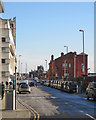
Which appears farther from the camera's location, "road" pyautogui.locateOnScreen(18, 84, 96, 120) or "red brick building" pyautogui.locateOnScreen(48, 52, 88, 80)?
"red brick building" pyautogui.locateOnScreen(48, 52, 88, 80)

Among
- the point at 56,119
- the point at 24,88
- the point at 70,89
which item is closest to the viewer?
the point at 56,119

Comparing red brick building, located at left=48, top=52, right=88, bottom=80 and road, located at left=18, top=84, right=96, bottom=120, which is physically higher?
red brick building, located at left=48, top=52, right=88, bottom=80

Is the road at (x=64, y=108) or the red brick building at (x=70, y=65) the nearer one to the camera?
the road at (x=64, y=108)

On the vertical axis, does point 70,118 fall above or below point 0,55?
below

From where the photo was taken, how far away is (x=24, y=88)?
4216 cm

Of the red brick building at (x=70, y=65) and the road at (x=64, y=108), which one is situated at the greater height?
the red brick building at (x=70, y=65)

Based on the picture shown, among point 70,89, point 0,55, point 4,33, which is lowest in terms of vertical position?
point 70,89

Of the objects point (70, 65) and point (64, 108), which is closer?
point (64, 108)

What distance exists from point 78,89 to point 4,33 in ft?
158

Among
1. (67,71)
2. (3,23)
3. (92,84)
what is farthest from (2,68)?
(92,84)

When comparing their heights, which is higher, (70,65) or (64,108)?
(70,65)

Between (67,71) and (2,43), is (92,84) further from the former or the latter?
(67,71)

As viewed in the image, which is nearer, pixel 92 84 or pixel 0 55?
pixel 92 84

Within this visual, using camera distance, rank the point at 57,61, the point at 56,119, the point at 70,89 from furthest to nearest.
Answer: the point at 57,61 → the point at 70,89 → the point at 56,119
